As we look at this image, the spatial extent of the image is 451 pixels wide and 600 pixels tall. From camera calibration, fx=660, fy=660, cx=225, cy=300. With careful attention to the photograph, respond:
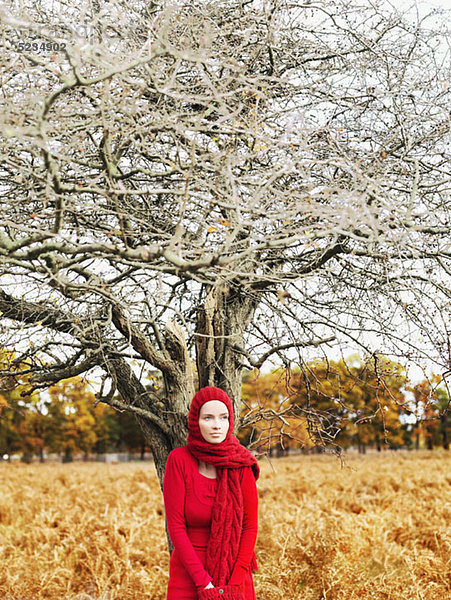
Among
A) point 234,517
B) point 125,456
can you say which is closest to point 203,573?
point 234,517

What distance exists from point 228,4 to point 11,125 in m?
2.39

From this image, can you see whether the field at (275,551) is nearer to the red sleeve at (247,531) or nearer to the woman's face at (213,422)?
the red sleeve at (247,531)

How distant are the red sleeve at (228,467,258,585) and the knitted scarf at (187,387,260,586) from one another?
0.14 feet

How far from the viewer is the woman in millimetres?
3824

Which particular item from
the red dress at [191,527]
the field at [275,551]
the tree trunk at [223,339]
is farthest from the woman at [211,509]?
the field at [275,551]

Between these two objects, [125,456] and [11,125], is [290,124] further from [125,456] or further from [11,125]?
[125,456]

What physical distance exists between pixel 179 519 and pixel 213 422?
0.59 meters

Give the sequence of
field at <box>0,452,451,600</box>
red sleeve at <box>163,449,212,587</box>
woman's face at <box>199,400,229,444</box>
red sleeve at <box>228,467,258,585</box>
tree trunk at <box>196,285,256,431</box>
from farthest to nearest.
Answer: field at <box>0,452,451,600</box>
tree trunk at <box>196,285,256,431</box>
woman's face at <box>199,400,229,444</box>
red sleeve at <box>228,467,258,585</box>
red sleeve at <box>163,449,212,587</box>

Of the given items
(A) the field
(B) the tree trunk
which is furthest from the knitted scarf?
(A) the field

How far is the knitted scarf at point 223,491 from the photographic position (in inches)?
151

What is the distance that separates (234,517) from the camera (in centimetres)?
388

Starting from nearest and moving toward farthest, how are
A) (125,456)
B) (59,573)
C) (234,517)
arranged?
(234,517) → (59,573) → (125,456)

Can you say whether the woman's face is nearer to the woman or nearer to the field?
the woman

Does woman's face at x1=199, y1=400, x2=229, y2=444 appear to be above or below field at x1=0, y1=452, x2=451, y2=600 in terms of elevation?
above
